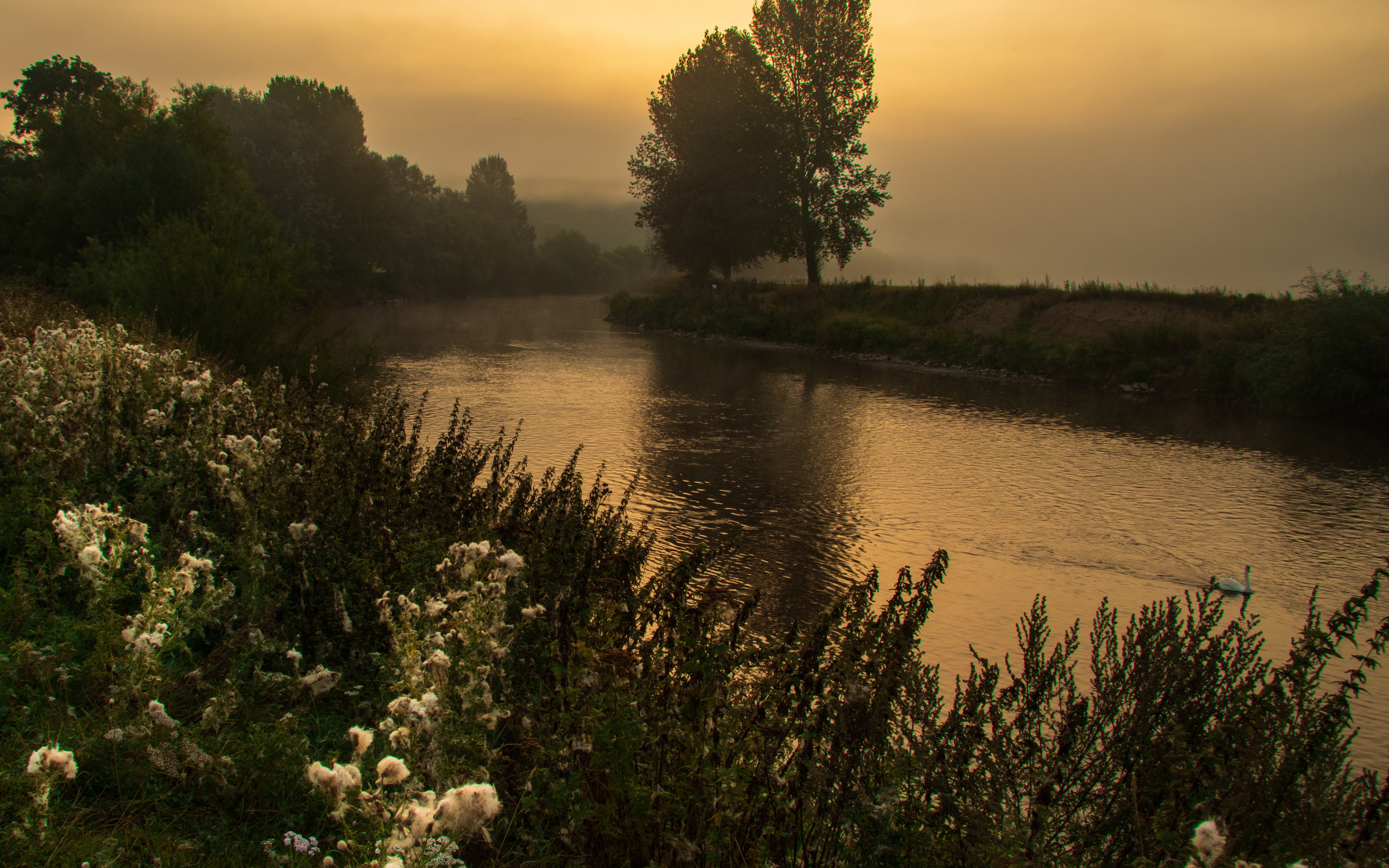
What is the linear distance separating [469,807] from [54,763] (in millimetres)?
1289

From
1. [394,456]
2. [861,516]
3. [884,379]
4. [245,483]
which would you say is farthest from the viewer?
[884,379]

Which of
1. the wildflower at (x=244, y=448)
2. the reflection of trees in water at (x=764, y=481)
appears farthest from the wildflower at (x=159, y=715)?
the reflection of trees in water at (x=764, y=481)

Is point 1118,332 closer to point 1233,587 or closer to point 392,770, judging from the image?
point 1233,587

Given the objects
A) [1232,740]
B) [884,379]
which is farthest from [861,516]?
[884,379]

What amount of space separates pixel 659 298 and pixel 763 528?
133 feet

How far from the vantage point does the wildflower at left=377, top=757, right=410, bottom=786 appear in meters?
2.03

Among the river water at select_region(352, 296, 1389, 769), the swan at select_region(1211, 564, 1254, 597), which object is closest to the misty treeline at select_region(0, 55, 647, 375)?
the river water at select_region(352, 296, 1389, 769)

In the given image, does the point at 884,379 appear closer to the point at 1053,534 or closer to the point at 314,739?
the point at 1053,534

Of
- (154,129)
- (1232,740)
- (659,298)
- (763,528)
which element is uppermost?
(154,129)

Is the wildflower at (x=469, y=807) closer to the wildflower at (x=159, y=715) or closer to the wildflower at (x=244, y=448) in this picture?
the wildflower at (x=159, y=715)

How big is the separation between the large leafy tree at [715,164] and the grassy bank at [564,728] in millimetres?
41130

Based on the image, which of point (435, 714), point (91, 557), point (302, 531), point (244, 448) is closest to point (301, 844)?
point (435, 714)

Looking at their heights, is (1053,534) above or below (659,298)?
below

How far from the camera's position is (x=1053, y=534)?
10.7 meters
